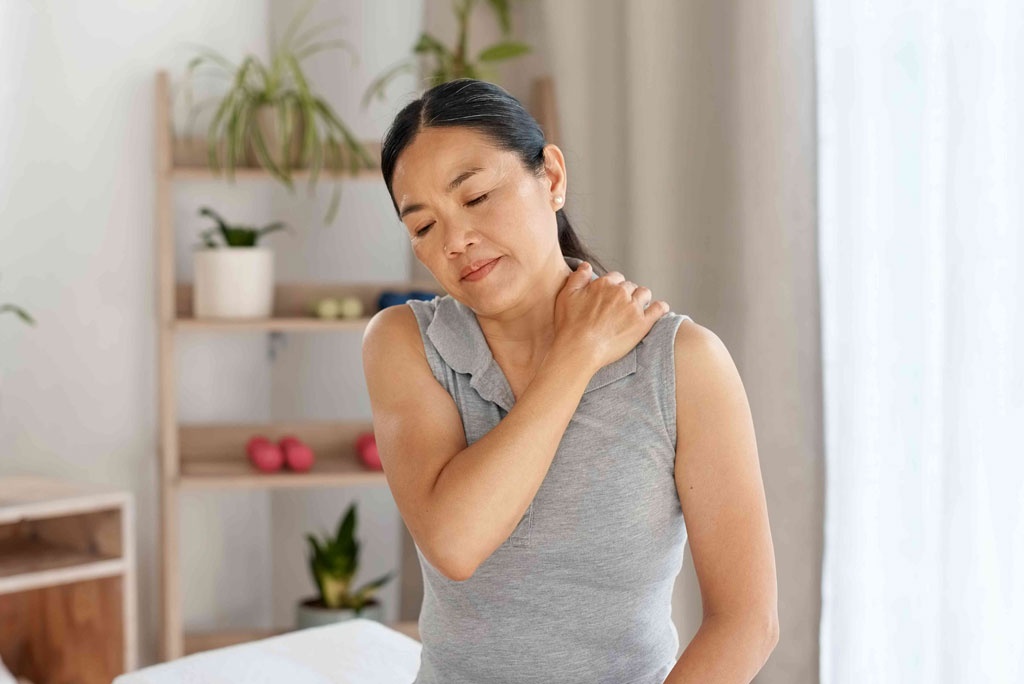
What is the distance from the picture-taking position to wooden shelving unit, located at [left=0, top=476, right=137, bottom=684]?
8.45 ft

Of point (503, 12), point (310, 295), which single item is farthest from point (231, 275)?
point (503, 12)

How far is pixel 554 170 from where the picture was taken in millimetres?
1332

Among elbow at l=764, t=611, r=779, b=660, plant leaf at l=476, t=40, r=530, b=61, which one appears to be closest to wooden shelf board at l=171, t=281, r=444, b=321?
plant leaf at l=476, t=40, r=530, b=61

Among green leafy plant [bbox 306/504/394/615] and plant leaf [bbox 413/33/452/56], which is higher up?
plant leaf [bbox 413/33/452/56]

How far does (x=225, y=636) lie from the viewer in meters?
3.06

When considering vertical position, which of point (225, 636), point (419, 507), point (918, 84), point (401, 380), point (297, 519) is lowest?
point (225, 636)

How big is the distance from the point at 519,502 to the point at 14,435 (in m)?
2.34

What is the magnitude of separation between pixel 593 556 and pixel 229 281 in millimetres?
1952

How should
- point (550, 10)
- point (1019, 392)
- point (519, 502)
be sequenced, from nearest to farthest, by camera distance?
point (519, 502), point (1019, 392), point (550, 10)

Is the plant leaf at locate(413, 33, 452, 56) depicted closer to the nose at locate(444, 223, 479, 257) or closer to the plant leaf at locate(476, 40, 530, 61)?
the plant leaf at locate(476, 40, 530, 61)

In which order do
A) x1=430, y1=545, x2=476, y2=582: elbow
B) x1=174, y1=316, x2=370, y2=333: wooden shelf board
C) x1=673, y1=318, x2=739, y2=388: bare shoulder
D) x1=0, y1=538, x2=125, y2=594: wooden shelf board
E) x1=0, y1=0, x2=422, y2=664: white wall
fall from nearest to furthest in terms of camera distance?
x1=430, y1=545, x2=476, y2=582: elbow → x1=673, y1=318, x2=739, y2=388: bare shoulder → x1=0, y1=538, x2=125, y2=594: wooden shelf board → x1=174, y1=316, x2=370, y2=333: wooden shelf board → x1=0, y1=0, x2=422, y2=664: white wall

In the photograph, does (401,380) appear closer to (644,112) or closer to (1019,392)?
(1019,392)

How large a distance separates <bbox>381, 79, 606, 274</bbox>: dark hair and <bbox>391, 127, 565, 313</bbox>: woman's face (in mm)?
12

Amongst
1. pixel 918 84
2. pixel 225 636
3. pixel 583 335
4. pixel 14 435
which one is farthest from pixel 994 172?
pixel 14 435
